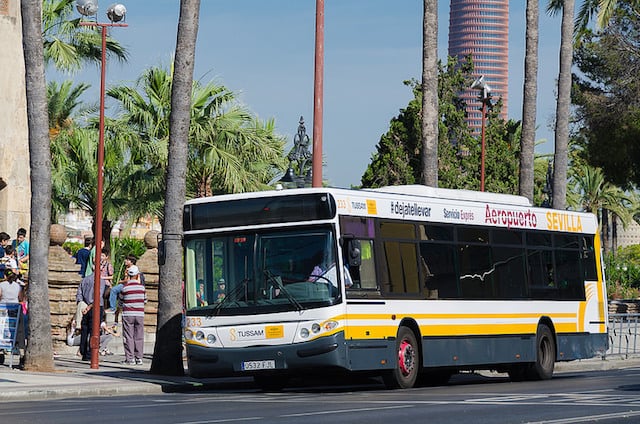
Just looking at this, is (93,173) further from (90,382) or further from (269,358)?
(269,358)

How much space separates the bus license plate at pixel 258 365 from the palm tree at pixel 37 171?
4.59 metres

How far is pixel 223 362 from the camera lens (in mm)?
20344

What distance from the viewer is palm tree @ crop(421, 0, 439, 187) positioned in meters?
31.5

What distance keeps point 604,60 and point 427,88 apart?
64.7 feet

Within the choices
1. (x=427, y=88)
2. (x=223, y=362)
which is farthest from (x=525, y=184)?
(x=223, y=362)

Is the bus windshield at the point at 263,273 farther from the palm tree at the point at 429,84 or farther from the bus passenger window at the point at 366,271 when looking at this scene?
the palm tree at the point at 429,84

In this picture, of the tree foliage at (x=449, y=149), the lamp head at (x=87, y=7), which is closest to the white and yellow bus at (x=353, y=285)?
the lamp head at (x=87, y=7)

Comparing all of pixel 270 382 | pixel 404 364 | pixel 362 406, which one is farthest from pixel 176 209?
pixel 362 406

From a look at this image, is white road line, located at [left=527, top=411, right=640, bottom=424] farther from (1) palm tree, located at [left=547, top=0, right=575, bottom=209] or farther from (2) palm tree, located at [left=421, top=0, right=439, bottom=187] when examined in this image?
(1) palm tree, located at [left=547, top=0, right=575, bottom=209]

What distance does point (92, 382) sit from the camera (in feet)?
69.4

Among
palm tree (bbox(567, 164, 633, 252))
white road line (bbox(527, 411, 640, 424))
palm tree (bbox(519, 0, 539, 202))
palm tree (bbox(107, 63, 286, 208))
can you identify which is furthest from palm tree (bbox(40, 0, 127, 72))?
palm tree (bbox(567, 164, 633, 252))

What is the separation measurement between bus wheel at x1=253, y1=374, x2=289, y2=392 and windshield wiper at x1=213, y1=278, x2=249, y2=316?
189cm

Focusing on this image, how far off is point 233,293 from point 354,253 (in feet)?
6.31

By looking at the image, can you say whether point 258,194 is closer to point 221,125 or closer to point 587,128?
point 221,125
